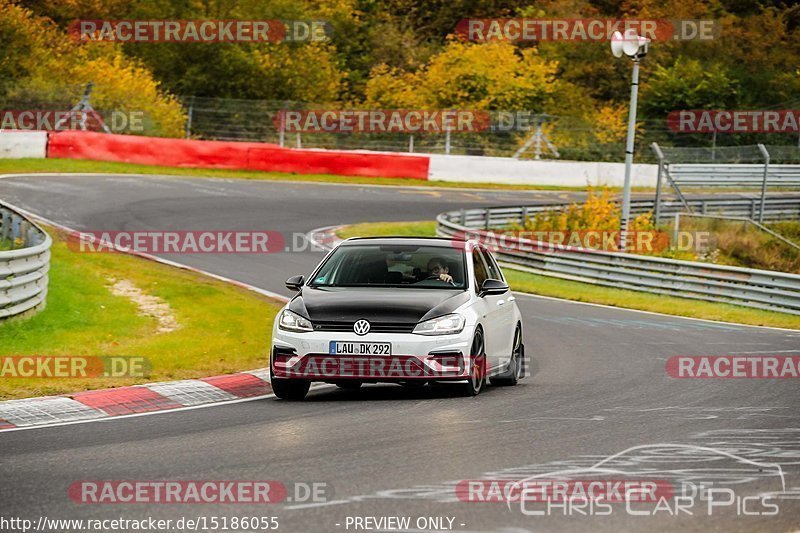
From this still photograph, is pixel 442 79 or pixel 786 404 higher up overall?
pixel 442 79

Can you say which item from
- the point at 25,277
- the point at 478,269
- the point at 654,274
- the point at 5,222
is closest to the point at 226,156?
the point at 654,274

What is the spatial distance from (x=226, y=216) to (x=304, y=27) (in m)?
27.9

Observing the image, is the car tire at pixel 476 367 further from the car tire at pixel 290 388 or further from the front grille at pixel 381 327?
the car tire at pixel 290 388

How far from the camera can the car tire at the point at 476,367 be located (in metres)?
11.9

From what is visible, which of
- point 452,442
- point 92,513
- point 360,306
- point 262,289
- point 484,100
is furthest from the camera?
point 484,100

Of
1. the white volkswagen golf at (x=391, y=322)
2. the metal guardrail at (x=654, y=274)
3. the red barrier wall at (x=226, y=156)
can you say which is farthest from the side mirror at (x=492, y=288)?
the red barrier wall at (x=226, y=156)

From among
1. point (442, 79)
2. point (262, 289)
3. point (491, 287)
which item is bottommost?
point (262, 289)

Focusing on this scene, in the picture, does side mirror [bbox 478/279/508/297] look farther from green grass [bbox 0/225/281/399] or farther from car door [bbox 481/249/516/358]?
green grass [bbox 0/225/281/399]

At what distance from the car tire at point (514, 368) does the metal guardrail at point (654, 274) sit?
37.7ft

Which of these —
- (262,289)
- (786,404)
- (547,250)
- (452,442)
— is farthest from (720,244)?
(452,442)

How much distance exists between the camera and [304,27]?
58.2 m

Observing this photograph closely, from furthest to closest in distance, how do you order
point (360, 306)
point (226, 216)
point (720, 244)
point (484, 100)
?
point (484, 100) < point (720, 244) < point (226, 216) < point (360, 306)

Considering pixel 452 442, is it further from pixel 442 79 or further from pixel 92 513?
pixel 442 79

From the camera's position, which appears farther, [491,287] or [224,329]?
[224,329]
